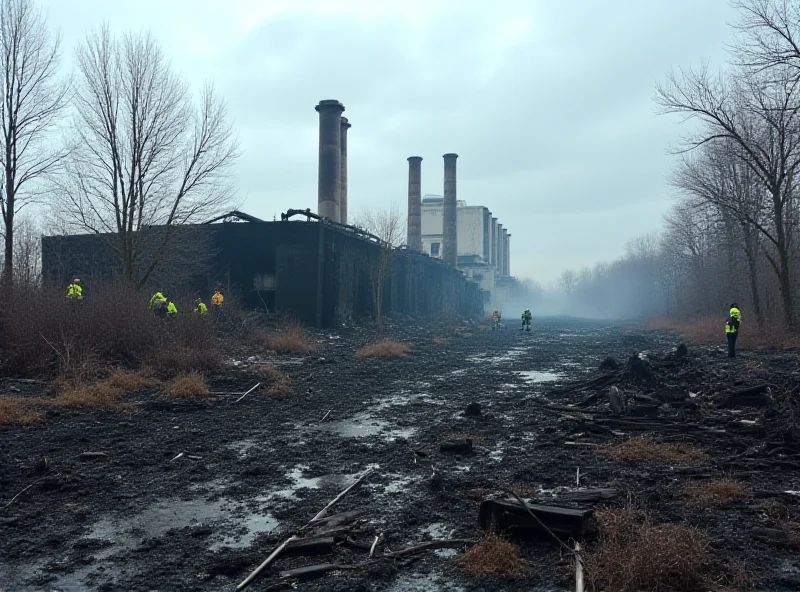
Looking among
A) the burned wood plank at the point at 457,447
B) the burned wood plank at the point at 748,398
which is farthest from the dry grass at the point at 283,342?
the burned wood plank at the point at 748,398

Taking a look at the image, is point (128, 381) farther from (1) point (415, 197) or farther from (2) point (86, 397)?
(1) point (415, 197)

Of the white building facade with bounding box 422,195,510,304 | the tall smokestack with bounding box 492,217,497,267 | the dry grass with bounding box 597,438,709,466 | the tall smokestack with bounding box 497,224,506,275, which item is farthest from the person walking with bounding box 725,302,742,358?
the tall smokestack with bounding box 497,224,506,275

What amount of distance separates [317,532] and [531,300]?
11914 centimetres

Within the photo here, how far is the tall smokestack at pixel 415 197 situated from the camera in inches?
1687

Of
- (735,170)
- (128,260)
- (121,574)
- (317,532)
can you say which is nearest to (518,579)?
(317,532)

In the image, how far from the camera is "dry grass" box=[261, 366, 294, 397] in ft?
37.9

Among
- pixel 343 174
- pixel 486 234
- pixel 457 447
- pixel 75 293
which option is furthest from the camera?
pixel 486 234

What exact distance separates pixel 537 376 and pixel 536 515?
11.2 metres

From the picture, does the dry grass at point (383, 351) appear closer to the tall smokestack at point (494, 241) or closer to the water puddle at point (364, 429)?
the water puddle at point (364, 429)

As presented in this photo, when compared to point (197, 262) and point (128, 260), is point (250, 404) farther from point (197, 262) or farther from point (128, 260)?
point (197, 262)

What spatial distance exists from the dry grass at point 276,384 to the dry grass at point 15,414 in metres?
3.90

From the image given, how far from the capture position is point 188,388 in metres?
11.0

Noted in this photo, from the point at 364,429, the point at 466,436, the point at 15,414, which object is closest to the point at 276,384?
the point at 364,429

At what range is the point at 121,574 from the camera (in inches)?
158
